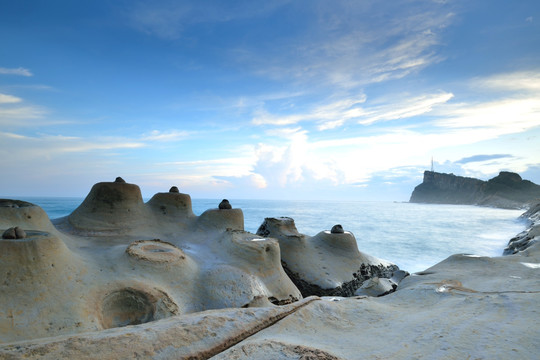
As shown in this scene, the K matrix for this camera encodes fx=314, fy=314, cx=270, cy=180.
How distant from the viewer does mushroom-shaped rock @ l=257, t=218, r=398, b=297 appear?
5.46 meters

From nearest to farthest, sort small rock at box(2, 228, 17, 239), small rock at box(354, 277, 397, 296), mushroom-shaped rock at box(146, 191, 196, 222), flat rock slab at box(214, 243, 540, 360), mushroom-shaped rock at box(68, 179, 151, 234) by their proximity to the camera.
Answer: flat rock slab at box(214, 243, 540, 360) < small rock at box(2, 228, 17, 239) < small rock at box(354, 277, 397, 296) < mushroom-shaped rock at box(68, 179, 151, 234) < mushroom-shaped rock at box(146, 191, 196, 222)

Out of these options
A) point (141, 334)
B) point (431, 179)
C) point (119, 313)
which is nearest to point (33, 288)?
point (119, 313)

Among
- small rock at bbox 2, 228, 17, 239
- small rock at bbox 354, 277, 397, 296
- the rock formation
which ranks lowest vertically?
small rock at bbox 354, 277, 397, 296

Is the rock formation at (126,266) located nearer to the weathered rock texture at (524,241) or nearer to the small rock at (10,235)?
the small rock at (10,235)

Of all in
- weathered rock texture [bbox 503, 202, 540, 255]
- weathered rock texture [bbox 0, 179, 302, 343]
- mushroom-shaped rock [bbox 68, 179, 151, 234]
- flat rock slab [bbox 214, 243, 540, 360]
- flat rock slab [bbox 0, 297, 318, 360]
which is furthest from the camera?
weathered rock texture [bbox 503, 202, 540, 255]

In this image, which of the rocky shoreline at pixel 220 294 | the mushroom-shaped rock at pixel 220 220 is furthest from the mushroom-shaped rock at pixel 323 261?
the mushroom-shaped rock at pixel 220 220

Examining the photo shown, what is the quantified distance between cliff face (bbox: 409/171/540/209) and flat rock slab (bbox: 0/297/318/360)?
48093mm

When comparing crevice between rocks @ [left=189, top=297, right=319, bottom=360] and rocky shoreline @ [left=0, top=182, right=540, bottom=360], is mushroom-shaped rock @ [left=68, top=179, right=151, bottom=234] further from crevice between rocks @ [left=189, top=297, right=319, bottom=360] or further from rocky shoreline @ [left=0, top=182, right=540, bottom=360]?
crevice between rocks @ [left=189, top=297, right=319, bottom=360]

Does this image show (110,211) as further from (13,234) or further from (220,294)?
(220,294)

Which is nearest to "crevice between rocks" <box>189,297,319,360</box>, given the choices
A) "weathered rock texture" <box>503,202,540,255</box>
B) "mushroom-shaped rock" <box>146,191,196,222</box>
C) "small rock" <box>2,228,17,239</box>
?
"small rock" <box>2,228,17,239</box>

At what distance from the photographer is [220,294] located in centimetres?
363

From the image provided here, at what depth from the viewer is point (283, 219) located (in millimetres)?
6629

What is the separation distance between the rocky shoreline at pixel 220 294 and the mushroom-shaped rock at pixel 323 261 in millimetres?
25

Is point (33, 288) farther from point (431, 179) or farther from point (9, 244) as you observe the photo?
point (431, 179)
